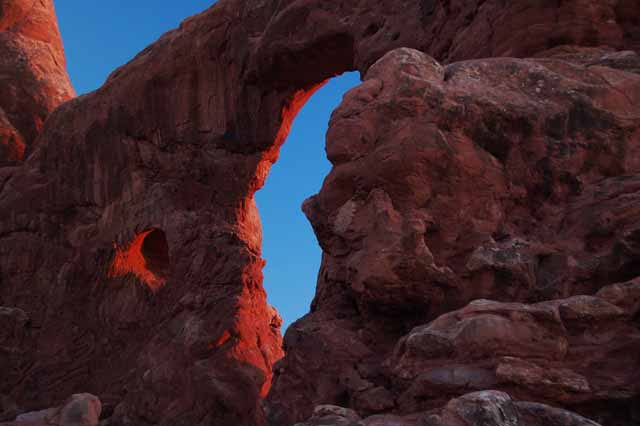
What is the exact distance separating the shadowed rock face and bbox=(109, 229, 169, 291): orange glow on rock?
65mm

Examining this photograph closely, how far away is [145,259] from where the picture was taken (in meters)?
15.8

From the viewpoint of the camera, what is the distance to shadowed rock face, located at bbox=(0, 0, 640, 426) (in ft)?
18.7

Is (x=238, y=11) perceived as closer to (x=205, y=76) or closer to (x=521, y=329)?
(x=205, y=76)

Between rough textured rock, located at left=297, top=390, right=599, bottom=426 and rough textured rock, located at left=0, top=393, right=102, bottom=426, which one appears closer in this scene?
rough textured rock, located at left=297, top=390, right=599, bottom=426

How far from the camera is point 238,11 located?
14.2 metres

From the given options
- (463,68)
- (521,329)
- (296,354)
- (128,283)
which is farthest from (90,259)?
(521,329)

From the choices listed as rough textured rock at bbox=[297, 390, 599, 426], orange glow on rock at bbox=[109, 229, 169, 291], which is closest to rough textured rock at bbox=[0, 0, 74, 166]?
orange glow on rock at bbox=[109, 229, 169, 291]

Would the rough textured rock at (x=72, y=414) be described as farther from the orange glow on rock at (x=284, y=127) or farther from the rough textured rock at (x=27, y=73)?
the rough textured rock at (x=27, y=73)

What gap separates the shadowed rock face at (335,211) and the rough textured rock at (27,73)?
5.47 feet

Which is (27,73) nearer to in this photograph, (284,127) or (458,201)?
(284,127)

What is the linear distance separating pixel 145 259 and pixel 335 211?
10186mm

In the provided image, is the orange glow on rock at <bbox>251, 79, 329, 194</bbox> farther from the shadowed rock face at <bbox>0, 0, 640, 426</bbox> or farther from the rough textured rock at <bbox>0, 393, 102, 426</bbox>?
the rough textured rock at <bbox>0, 393, 102, 426</bbox>

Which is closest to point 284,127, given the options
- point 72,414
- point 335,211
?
point 72,414

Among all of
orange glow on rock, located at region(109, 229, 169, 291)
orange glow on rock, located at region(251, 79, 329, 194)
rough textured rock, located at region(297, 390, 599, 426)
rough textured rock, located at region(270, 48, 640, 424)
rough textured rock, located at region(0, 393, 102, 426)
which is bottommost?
rough textured rock, located at region(297, 390, 599, 426)
